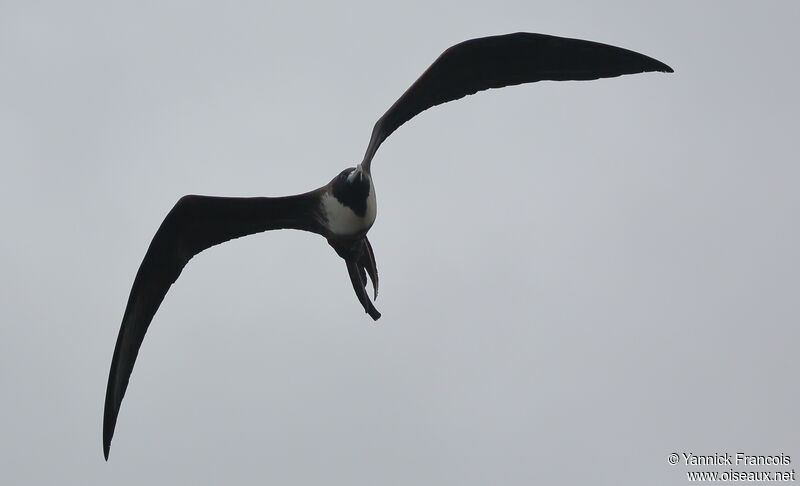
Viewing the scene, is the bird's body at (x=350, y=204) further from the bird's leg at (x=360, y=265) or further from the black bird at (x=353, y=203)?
the bird's leg at (x=360, y=265)

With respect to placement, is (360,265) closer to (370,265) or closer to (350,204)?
(370,265)

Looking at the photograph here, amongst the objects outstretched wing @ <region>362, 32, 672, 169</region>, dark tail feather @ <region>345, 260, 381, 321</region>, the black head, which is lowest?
dark tail feather @ <region>345, 260, 381, 321</region>

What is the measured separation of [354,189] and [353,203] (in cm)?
14

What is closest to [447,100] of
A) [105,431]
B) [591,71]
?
[591,71]

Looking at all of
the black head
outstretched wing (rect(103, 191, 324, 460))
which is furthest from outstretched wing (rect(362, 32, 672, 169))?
outstretched wing (rect(103, 191, 324, 460))

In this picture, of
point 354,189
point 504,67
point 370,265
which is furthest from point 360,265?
point 504,67

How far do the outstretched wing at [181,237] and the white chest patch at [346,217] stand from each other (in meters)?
0.28

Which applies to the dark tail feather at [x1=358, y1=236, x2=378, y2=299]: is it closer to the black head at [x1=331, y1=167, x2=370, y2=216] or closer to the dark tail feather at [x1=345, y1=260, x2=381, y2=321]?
the dark tail feather at [x1=345, y1=260, x2=381, y2=321]

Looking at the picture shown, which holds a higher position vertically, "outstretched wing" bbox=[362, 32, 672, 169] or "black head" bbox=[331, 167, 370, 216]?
"outstretched wing" bbox=[362, 32, 672, 169]

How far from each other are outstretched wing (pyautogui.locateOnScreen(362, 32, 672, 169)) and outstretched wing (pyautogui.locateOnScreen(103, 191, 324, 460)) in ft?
3.69

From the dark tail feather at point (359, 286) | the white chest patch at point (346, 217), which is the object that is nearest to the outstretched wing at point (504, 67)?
the white chest patch at point (346, 217)

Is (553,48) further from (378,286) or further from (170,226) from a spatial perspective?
(170,226)

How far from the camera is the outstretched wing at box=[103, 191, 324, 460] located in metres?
11.3

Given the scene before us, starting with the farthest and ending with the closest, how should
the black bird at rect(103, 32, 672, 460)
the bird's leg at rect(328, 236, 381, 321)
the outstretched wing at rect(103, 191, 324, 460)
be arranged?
1. the outstretched wing at rect(103, 191, 324, 460)
2. the bird's leg at rect(328, 236, 381, 321)
3. the black bird at rect(103, 32, 672, 460)
